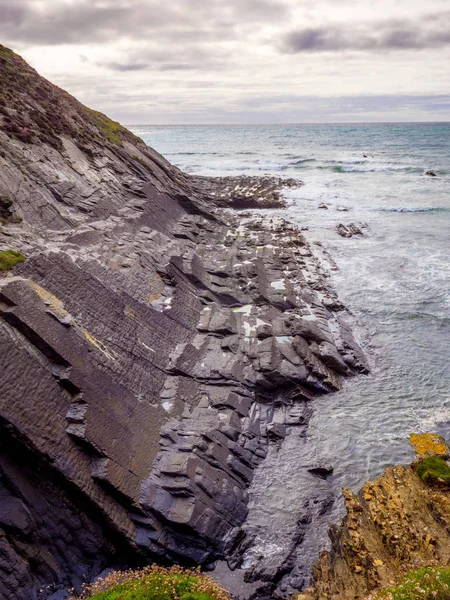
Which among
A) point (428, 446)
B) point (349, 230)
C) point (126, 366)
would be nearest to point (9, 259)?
point (126, 366)

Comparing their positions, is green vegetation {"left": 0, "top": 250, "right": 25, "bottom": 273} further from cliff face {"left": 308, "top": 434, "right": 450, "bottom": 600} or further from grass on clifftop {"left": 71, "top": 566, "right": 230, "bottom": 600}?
cliff face {"left": 308, "top": 434, "right": 450, "bottom": 600}

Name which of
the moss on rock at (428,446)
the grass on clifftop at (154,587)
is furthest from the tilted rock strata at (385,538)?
the grass on clifftop at (154,587)

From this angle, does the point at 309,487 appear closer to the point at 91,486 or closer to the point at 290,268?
the point at 91,486

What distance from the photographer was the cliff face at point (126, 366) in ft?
42.3

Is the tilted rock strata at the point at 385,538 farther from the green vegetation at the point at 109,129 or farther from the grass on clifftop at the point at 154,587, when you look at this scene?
the green vegetation at the point at 109,129

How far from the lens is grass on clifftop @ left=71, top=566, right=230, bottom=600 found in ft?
34.4

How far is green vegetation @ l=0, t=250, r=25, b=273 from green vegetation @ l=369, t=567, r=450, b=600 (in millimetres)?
15147

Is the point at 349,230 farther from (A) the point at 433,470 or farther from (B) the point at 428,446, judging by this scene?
(A) the point at 433,470

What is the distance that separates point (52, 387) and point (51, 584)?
539 cm

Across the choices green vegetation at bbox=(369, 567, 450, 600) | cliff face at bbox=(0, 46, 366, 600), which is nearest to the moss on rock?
green vegetation at bbox=(369, 567, 450, 600)

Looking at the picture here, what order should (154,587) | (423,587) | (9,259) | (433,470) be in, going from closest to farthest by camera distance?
(423,587) → (154,587) → (433,470) → (9,259)

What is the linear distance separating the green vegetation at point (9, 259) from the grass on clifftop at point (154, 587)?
10809mm

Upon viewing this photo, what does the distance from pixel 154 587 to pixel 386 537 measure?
581cm

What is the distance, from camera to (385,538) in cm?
1131
